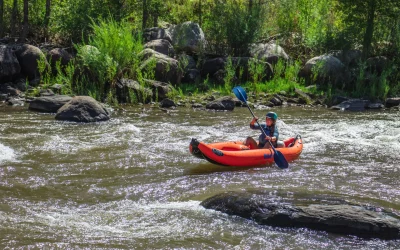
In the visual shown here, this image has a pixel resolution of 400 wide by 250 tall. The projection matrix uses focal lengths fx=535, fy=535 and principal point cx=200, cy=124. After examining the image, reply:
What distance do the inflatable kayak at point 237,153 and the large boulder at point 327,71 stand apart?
698cm

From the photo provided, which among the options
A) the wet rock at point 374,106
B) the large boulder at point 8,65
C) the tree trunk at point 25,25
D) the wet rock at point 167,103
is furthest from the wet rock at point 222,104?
the tree trunk at point 25,25

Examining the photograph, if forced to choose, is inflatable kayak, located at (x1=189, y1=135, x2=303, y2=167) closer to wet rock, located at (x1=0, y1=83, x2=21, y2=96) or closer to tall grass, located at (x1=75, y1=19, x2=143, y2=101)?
tall grass, located at (x1=75, y1=19, x2=143, y2=101)

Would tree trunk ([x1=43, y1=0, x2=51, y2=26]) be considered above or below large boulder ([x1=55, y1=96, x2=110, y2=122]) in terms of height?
above

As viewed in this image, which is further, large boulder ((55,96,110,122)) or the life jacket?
large boulder ((55,96,110,122))

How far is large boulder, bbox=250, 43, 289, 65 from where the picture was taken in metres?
15.5

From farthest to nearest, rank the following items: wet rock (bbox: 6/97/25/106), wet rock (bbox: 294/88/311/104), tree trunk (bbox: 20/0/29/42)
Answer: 1. tree trunk (bbox: 20/0/29/42)
2. wet rock (bbox: 294/88/311/104)
3. wet rock (bbox: 6/97/25/106)

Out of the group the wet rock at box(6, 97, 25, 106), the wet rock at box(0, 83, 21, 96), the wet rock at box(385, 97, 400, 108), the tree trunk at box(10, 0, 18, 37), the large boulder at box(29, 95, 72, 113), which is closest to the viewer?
the large boulder at box(29, 95, 72, 113)

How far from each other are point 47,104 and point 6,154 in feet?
13.0

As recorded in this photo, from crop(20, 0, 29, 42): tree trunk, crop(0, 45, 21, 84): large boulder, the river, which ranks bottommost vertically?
the river

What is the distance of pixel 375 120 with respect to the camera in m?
11.8

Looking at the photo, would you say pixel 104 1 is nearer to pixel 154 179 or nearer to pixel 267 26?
pixel 267 26

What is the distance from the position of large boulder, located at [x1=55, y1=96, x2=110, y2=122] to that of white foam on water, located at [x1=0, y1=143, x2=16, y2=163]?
2.50m

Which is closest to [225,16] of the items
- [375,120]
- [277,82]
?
[277,82]

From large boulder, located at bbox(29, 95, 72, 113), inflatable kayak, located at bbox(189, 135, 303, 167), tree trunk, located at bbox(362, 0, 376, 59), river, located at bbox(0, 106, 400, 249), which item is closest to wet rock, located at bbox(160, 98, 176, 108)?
river, located at bbox(0, 106, 400, 249)
